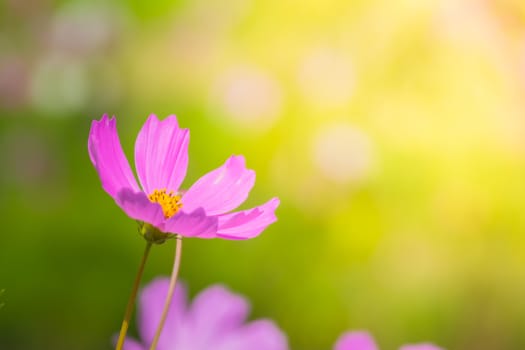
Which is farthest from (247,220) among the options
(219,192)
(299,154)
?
(299,154)

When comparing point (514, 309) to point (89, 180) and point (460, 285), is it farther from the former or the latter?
point (89, 180)

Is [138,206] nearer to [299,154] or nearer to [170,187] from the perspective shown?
[170,187]

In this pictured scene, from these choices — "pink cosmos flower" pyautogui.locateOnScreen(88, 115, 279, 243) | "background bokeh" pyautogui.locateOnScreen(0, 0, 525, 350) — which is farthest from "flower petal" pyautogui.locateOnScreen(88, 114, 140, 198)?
"background bokeh" pyautogui.locateOnScreen(0, 0, 525, 350)

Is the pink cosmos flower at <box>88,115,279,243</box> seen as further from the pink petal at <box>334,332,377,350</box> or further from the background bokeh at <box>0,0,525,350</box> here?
the background bokeh at <box>0,0,525,350</box>

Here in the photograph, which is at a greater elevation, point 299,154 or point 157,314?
point 299,154

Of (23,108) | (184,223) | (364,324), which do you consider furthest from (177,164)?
(23,108)

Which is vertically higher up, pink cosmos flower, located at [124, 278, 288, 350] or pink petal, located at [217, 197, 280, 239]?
pink petal, located at [217, 197, 280, 239]
